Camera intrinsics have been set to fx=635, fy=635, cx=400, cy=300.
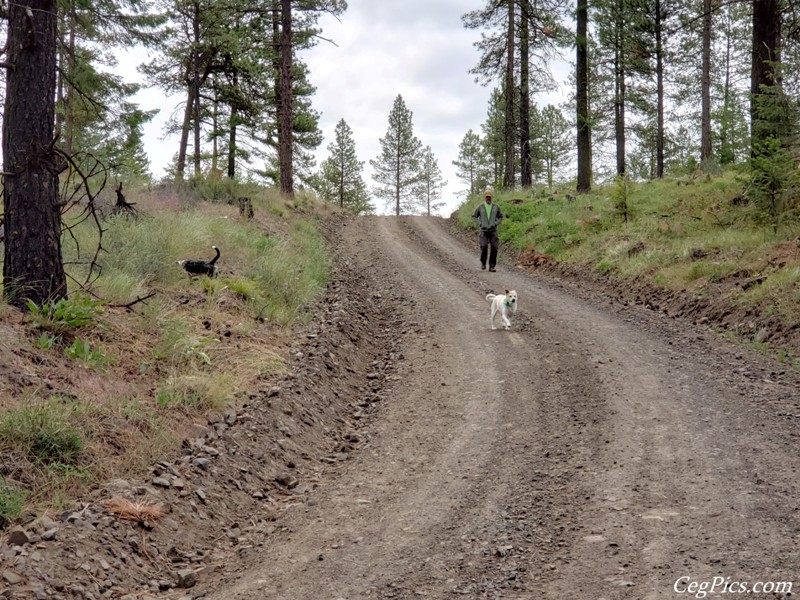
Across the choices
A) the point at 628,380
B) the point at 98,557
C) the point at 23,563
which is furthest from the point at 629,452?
the point at 23,563

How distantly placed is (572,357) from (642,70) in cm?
2521

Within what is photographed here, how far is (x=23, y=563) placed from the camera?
3.67m

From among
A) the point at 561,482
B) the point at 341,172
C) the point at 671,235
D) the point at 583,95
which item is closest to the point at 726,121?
the point at 583,95

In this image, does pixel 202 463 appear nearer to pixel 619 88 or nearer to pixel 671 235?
pixel 671 235

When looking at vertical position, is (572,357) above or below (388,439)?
above

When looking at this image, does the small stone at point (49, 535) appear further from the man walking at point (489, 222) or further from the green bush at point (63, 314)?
the man walking at point (489, 222)

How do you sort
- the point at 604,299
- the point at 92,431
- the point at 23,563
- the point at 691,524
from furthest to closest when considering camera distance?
1. the point at 604,299
2. the point at 92,431
3. the point at 691,524
4. the point at 23,563

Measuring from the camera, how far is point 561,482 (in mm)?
5148

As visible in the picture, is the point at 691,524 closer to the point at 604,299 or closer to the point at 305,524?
the point at 305,524

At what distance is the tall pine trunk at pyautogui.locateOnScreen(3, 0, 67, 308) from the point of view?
6836mm

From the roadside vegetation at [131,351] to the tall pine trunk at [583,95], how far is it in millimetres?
14353

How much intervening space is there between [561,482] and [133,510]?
10.7 ft

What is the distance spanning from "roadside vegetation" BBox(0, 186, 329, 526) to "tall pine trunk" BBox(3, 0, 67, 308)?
0.94 feet

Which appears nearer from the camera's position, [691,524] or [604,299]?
[691,524]
